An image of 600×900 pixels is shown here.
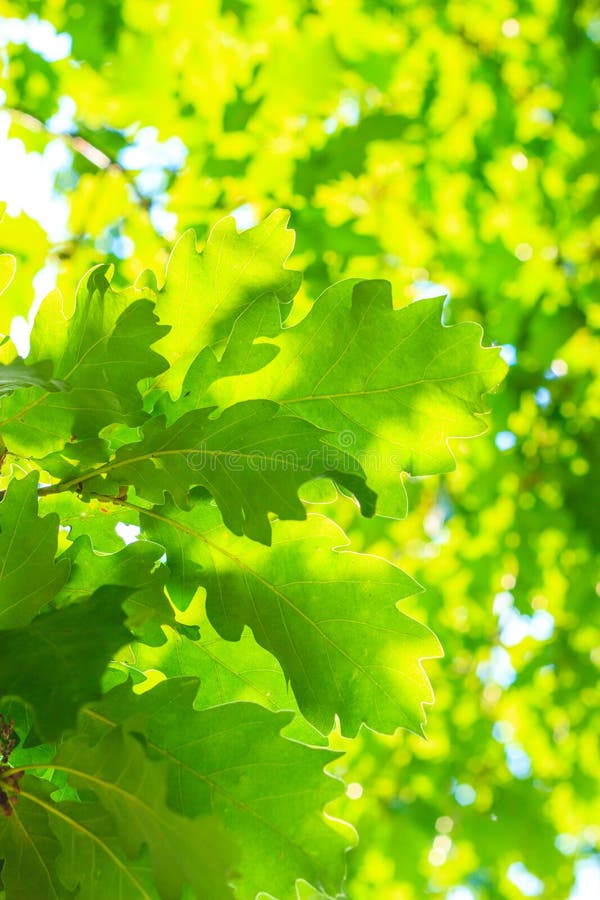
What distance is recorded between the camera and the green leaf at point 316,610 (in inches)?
30.5

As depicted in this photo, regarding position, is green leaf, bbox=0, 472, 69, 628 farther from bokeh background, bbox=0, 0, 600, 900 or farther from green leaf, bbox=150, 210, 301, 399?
bokeh background, bbox=0, 0, 600, 900

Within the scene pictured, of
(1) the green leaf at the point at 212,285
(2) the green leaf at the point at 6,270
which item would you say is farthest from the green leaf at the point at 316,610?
(2) the green leaf at the point at 6,270

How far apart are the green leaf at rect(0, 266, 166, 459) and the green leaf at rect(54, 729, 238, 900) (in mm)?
263

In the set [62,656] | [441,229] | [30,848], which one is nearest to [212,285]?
[62,656]

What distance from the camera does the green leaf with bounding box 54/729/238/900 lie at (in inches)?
23.3

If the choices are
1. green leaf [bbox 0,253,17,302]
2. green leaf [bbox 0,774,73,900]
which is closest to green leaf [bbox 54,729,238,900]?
green leaf [bbox 0,774,73,900]

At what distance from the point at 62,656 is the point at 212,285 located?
38 cm

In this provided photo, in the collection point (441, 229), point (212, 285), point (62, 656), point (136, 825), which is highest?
point (212, 285)

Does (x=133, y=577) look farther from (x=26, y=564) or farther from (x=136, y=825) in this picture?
(x=136, y=825)

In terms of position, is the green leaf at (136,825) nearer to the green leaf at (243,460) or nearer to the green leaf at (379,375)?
the green leaf at (243,460)

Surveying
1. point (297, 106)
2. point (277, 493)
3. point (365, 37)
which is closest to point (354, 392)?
point (277, 493)

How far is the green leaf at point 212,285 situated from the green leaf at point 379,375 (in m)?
0.03

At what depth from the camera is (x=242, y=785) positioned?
716 mm

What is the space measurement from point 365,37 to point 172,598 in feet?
9.80
